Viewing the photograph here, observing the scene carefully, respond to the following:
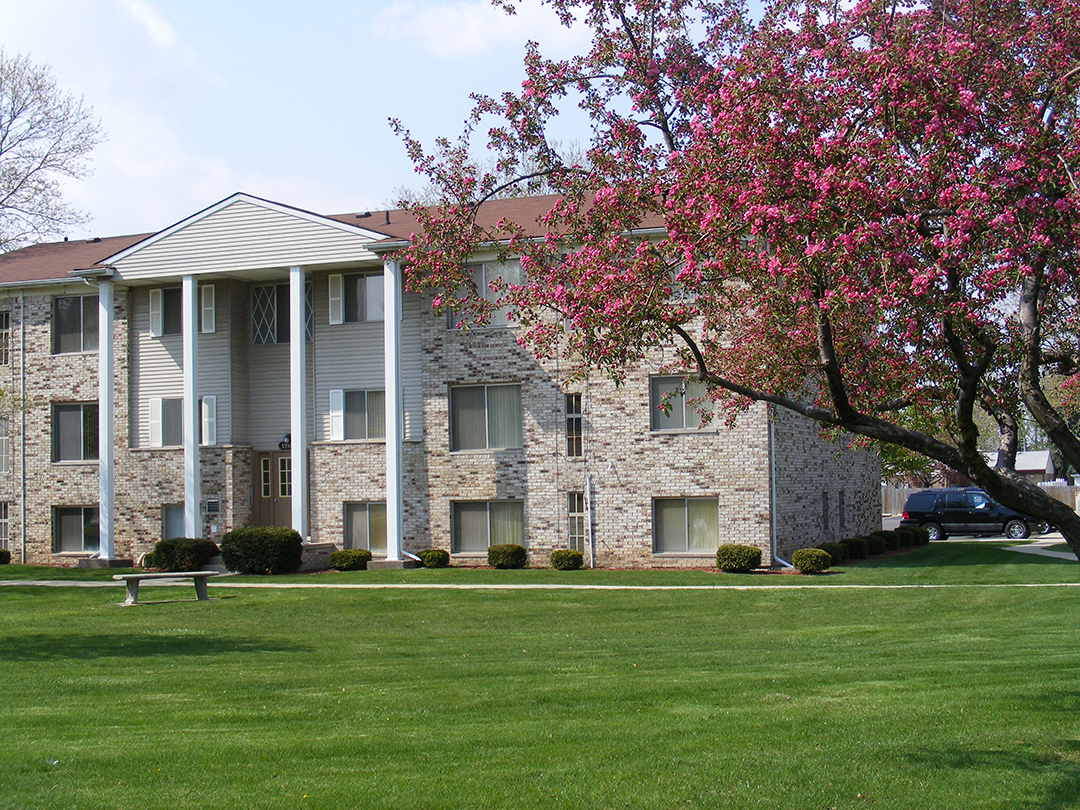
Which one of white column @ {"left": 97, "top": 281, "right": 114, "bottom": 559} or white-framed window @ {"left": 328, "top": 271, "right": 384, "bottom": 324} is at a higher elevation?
white-framed window @ {"left": 328, "top": 271, "right": 384, "bottom": 324}

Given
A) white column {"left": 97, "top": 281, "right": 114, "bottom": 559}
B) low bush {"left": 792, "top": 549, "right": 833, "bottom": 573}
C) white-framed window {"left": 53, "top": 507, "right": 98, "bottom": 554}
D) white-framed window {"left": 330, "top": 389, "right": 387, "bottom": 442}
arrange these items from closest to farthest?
low bush {"left": 792, "top": 549, "right": 833, "bottom": 573} → white-framed window {"left": 330, "top": 389, "right": 387, "bottom": 442} → white column {"left": 97, "top": 281, "right": 114, "bottom": 559} → white-framed window {"left": 53, "top": 507, "right": 98, "bottom": 554}

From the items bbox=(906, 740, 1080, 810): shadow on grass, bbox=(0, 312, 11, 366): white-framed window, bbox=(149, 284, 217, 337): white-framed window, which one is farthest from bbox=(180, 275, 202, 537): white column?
bbox=(906, 740, 1080, 810): shadow on grass

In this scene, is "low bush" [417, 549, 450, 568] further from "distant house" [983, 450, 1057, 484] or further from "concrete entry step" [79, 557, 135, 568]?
"distant house" [983, 450, 1057, 484]

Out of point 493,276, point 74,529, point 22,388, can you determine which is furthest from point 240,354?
Result: point 493,276

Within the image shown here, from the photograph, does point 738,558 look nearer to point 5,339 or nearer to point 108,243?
point 5,339

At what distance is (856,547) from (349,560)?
1319 cm

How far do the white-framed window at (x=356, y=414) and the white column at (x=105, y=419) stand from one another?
631 centimetres

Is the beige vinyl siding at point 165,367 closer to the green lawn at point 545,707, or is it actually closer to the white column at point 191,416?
the white column at point 191,416

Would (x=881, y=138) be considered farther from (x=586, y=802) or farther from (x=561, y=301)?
(x=586, y=802)

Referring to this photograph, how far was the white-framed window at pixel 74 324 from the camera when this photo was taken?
106 feet

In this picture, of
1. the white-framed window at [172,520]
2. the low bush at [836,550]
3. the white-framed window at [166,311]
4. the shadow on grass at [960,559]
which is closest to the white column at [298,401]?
the white-framed window at [172,520]

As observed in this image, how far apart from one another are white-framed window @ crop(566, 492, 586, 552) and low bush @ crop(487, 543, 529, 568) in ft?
4.01

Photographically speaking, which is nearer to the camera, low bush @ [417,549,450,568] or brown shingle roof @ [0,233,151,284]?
low bush @ [417,549,450,568]

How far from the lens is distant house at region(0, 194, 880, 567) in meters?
27.2
